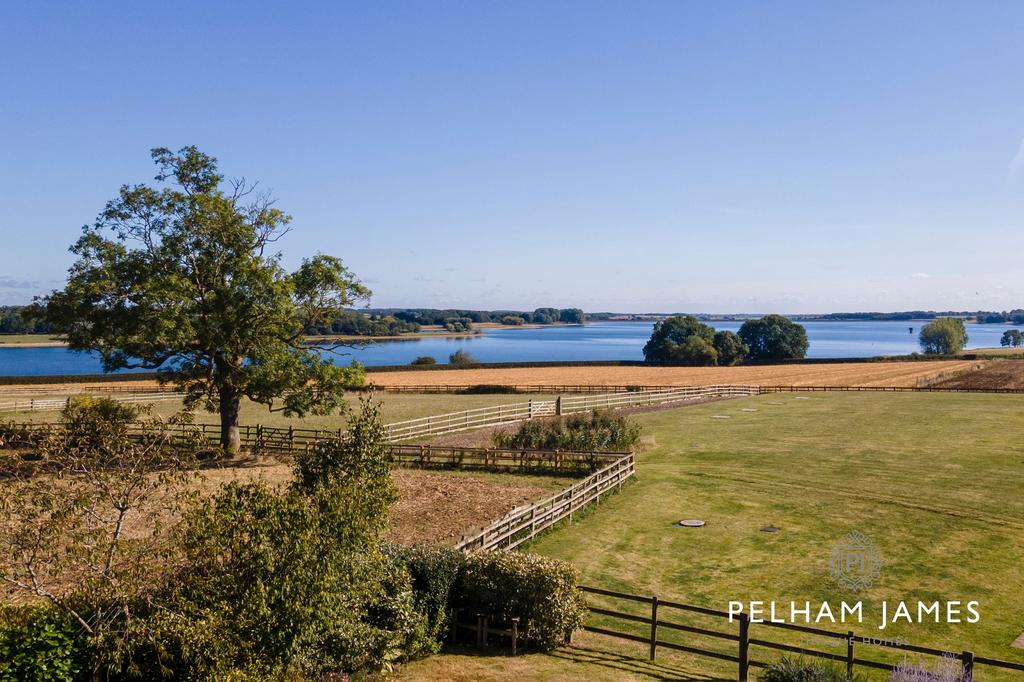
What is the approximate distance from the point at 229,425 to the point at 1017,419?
47.8 meters

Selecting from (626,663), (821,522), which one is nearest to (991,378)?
(821,522)

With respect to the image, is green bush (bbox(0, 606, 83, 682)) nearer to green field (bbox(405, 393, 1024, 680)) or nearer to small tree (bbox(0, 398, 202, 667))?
small tree (bbox(0, 398, 202, 667))

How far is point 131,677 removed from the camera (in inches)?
428

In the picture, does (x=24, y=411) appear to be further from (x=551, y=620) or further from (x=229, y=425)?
(x=551, y=620)

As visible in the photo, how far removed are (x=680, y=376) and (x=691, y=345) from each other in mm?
27516

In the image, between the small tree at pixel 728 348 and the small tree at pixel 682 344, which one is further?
the small tree at pixel 728 348

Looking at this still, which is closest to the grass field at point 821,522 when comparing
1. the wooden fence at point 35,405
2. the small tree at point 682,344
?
the wooden fence at point 35,405

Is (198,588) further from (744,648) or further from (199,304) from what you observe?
(199,304)

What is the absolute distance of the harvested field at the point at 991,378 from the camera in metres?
74.9

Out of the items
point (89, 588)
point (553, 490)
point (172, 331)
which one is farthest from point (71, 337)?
point (89, 588)

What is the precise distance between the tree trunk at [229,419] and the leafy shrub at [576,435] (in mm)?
12605

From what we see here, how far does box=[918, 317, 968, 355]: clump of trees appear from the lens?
511 ft

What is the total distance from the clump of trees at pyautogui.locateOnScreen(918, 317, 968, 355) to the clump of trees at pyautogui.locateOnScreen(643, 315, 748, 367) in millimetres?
59885

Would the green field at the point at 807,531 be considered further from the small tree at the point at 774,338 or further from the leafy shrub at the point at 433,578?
the small tree at the point at 774,338
